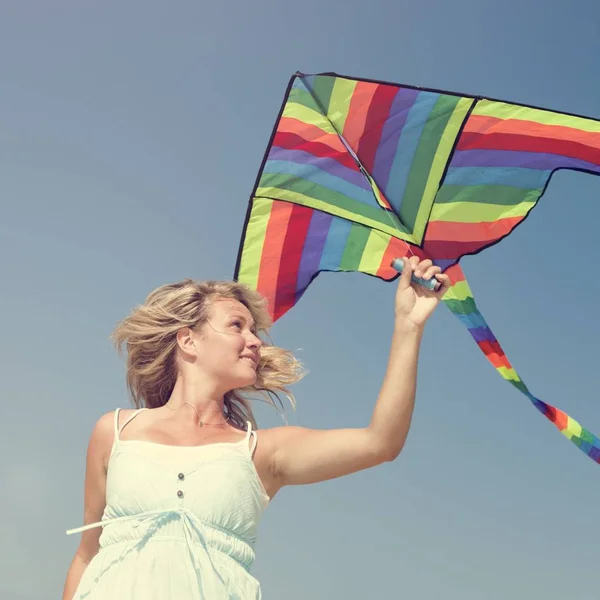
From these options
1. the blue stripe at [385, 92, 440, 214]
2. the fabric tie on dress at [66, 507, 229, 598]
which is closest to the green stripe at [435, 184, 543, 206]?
→ the blue stripe at [385, 92, 440, 214]

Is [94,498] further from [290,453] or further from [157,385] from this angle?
[290,453]

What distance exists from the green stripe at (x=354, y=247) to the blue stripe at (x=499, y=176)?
0.54 m

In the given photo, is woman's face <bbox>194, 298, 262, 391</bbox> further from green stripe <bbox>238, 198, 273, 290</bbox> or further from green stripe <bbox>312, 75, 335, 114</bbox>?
green stripe <bbox>312, 75, 335, 114</bbox>

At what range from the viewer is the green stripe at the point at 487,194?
4.22 m

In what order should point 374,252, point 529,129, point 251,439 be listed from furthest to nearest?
point 374,252 < point 529,129 < point 251,439

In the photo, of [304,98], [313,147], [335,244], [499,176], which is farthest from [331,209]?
[499,176]

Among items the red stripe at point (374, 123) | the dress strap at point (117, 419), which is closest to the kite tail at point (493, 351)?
the red stripe at point (374, 123)

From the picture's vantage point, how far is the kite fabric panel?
13.7 ft

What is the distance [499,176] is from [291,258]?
50.6 inches

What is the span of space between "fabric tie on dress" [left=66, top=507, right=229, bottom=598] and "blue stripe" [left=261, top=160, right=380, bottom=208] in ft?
7.18

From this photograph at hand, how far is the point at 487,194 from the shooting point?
14.0 feet

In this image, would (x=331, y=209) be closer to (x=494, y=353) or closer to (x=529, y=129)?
(x=529, y=129)

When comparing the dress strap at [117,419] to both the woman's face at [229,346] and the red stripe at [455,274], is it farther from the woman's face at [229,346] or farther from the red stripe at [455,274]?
the red stripe at [455,274]

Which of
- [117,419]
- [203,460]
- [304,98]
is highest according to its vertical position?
[304,98]
